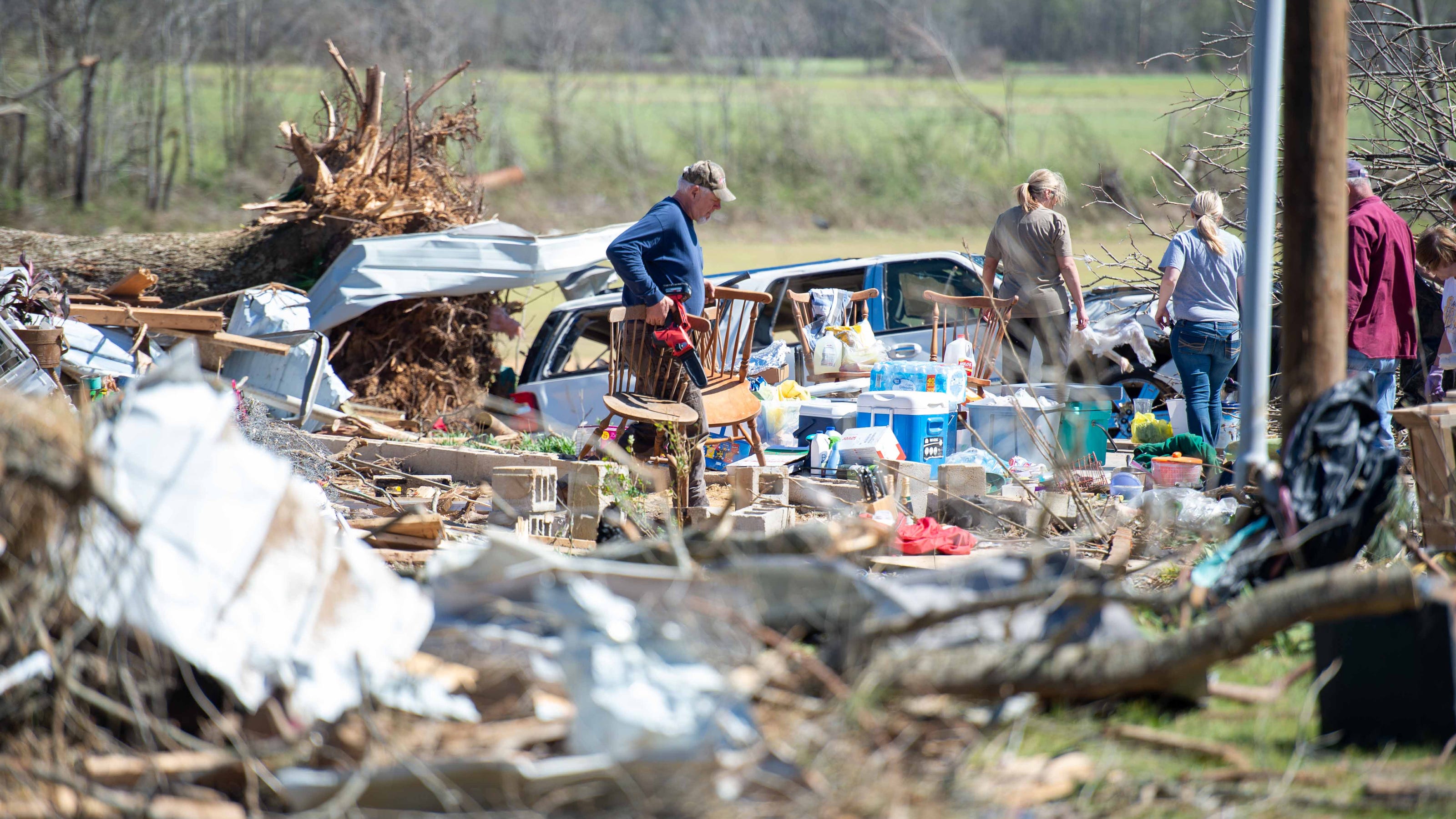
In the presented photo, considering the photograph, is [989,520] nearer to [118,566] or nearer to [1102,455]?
[1102,455]

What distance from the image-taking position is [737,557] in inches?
113

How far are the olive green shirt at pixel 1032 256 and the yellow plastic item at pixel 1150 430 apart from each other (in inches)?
39.8

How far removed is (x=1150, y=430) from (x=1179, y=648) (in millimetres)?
4753

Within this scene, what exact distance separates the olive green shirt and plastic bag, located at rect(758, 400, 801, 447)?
175 cm

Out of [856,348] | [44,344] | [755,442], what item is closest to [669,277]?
[755,442]

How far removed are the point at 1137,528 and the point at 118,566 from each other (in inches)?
166

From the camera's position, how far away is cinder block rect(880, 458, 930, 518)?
627 centimetres

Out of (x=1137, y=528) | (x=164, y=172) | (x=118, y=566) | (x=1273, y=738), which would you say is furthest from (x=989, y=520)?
(x=164, y=172)

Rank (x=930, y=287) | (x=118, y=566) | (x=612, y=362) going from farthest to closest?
(x=930, y=287) < (x=612, y=362) < (x=118, y=566)

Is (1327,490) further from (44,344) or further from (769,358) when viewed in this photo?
(44,344)

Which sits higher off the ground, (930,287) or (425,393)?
(930,287)

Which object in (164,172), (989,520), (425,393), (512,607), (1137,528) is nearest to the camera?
(512,607)

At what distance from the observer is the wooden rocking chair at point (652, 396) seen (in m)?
6.18

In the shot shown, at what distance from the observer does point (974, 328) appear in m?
9.51
